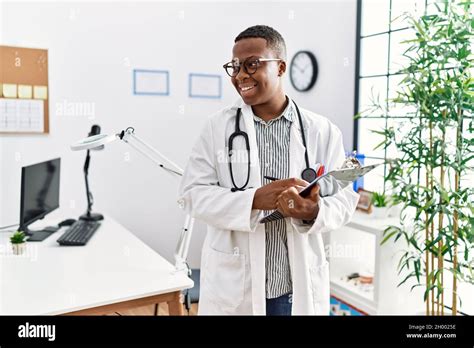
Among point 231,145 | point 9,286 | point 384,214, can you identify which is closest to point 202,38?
point 231,145

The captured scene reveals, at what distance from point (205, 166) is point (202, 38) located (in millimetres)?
238

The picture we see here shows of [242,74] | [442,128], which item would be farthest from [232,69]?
[442,128]

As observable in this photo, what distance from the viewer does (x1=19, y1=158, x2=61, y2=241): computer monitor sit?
1533 millimetres

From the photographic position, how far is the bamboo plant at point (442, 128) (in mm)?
796

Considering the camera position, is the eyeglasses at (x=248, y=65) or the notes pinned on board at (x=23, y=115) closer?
the eyeglasses at (x=248, y=65)

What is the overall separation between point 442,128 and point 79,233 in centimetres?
134

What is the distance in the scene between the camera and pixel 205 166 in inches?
27.7

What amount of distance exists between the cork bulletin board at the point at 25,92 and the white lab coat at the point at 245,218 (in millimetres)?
543

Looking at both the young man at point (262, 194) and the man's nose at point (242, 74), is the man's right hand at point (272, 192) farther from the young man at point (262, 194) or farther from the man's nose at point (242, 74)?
the man's nose at point (242, 74)

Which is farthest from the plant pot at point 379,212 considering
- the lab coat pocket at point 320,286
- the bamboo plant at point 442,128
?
the lab coat pocket at point 320,286

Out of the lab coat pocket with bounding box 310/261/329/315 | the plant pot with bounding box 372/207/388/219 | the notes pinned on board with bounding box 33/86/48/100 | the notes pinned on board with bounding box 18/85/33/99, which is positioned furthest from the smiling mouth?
the plant pot with bounding box 372/207/388/219

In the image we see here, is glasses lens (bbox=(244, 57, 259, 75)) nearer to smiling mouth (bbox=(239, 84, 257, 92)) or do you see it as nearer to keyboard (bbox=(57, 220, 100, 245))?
smiling mouth (bbox=(239, 84, 257, 92))

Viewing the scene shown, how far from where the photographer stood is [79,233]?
161cm

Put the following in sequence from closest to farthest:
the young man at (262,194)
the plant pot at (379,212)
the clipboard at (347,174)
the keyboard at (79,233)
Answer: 1. the clipboard at (347,174)
2. the young man at (262,194)
3. the keyboard at (79,233)
4. the plant pot at (379,212)
